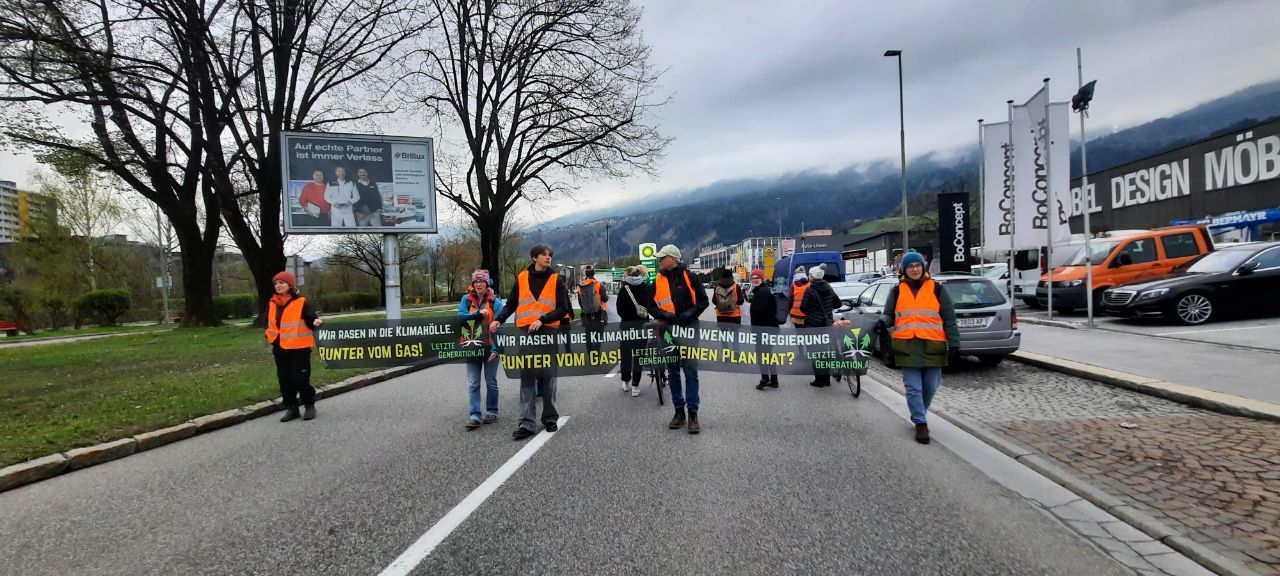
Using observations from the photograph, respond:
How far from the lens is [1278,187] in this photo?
94.8ft

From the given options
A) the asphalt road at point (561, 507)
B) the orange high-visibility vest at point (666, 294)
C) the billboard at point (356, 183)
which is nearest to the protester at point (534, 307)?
the asphalt road at point (561, 507)

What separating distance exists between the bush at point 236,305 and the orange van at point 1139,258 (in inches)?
1786

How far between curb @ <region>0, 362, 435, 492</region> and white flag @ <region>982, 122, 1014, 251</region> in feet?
55.6

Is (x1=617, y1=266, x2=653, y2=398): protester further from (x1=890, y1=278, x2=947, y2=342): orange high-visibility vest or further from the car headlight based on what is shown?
the car headlight

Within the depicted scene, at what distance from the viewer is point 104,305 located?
3206cm

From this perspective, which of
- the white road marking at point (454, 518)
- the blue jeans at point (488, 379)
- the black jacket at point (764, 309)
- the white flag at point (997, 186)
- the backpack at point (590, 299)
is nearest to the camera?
the white road marking at point (454, 518)

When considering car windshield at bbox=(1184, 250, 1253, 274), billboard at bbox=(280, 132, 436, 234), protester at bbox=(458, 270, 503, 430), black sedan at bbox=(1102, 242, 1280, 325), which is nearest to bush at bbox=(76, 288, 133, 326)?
billboard at bbox=(280, 132, 436, 234)

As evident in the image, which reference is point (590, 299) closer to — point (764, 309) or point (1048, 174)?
point (764, 309)

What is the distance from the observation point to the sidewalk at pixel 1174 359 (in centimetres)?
720

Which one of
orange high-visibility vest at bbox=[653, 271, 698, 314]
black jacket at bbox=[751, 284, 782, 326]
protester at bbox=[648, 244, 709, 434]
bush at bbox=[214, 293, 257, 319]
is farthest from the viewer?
bush at bbox=[214, 293, 257, 319]

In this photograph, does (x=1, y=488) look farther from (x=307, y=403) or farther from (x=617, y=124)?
(x=617, y=124)

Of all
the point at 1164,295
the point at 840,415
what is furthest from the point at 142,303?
the point at 1164,295

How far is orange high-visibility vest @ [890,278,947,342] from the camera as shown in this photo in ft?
18.9

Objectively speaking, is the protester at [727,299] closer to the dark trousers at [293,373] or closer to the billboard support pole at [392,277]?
the dark trousers at [293,373]
